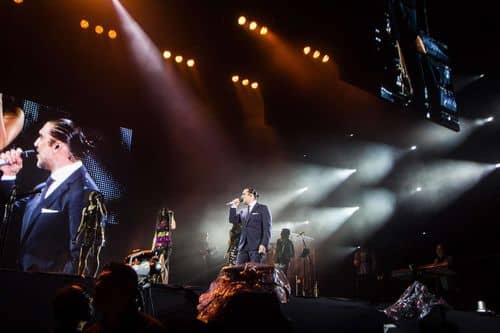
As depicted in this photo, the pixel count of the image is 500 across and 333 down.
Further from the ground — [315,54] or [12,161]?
[315,54]

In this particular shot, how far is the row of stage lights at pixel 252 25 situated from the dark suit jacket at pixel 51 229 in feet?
15.8

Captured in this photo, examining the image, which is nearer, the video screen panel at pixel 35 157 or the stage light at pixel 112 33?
the video screen panel at pixel 35 157

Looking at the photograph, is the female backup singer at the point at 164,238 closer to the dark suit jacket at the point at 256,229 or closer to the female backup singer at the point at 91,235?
the female backup singer at the point at 91,235

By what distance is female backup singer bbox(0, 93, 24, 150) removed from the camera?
7.60 metres

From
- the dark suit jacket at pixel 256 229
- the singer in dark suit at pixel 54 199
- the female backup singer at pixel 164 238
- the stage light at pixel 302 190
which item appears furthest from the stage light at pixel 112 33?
the stage light at pixel 302 190

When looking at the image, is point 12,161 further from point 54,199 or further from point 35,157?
point 54,199

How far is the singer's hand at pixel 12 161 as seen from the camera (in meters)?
7.51

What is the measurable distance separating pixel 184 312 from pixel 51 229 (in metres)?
4.47

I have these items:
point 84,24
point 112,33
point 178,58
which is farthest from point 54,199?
point 178,58

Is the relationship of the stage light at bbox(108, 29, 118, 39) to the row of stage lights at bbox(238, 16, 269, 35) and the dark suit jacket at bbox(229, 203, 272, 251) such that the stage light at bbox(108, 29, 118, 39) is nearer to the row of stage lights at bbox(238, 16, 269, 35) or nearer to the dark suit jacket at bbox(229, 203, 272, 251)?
the row of stage lights at bbox(238, 16, 269, 35)

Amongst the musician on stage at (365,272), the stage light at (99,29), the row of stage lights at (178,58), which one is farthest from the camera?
the musician on stage at (365,272)

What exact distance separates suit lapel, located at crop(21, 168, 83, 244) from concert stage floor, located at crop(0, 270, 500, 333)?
12.2 feet

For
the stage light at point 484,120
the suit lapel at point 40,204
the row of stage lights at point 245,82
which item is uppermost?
the row of stage lights at point 245,82

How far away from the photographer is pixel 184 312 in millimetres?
4582
